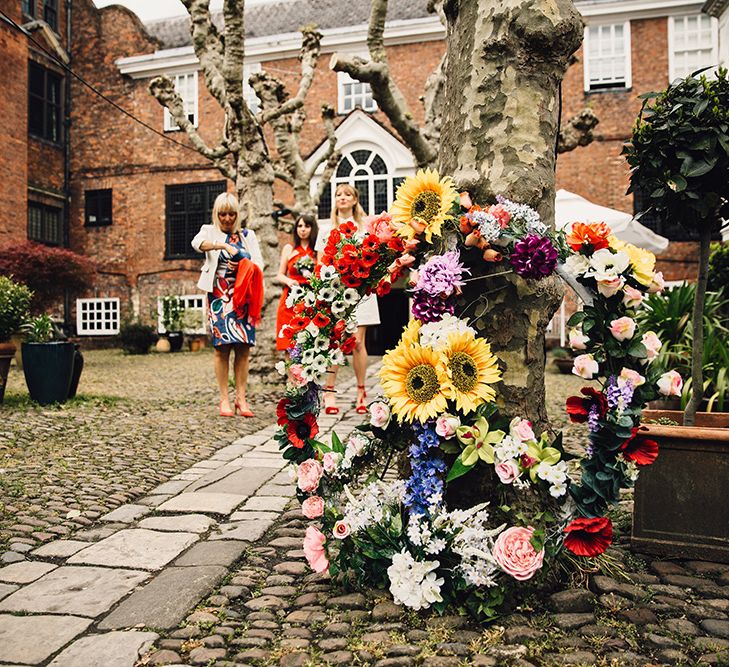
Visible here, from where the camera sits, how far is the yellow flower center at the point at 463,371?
241 cm

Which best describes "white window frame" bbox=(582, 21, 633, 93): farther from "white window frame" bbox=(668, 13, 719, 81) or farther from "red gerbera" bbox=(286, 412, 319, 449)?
"red gerbera" bbox=(286, 412, 319, 449)

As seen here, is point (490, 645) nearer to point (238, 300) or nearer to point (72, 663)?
point (72, 663)

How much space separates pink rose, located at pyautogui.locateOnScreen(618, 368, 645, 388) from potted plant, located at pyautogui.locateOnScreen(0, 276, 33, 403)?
689 cm

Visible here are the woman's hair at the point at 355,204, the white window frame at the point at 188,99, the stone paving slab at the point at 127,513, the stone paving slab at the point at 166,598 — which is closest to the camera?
the stone paving slab at the point at 166,598

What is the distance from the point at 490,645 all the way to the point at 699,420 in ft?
6.68

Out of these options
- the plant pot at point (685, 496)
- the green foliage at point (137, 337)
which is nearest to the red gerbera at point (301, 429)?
the plant pot at point (685, 496)

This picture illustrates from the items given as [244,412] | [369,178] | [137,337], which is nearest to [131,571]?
[244,412]

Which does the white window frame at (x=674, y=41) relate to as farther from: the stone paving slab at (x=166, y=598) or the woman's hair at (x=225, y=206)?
the stone paving slab at (x=166, y=598)

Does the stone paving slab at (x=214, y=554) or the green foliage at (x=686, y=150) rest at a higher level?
the green foliage at (x=686, y=150)

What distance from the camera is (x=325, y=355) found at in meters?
2.70

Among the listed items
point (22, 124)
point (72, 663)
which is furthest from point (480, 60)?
point (22, 124)

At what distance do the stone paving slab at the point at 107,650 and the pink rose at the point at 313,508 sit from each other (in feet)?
2.19

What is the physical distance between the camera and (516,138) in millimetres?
2635

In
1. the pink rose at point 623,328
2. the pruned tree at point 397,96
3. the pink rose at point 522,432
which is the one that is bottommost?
the pink rose at point 522,432
